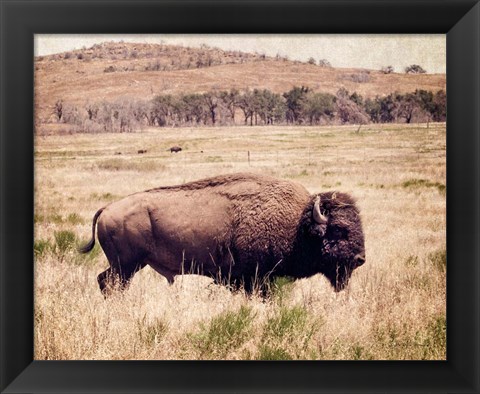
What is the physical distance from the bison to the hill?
1.12 metres

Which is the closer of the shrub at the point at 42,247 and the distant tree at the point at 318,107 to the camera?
the shrub at the point at 42,247

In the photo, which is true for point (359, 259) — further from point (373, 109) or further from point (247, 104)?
point (247, 104)

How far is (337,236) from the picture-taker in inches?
273

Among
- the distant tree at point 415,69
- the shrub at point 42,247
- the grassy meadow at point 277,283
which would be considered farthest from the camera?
the distant tree at point 415,69

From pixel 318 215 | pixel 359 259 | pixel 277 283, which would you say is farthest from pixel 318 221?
pixel 277 283

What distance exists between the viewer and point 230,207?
23.2 ft

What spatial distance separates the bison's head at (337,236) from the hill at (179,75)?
1.27 meters

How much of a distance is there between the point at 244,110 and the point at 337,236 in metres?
1.96

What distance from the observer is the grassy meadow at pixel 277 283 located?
5.77m

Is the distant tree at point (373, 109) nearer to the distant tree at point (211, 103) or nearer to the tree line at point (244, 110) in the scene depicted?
the tree line at point (244, 110)

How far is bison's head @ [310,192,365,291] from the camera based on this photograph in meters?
6.88

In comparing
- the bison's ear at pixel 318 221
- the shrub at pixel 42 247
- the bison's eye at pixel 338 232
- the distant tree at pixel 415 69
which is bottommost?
the shrub at pixel 42 247
